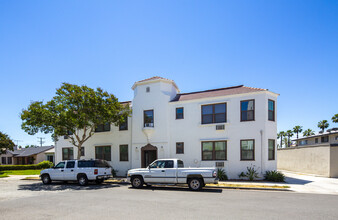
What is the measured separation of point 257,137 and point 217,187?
5317mm

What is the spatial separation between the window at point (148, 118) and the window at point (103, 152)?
16.1 feet

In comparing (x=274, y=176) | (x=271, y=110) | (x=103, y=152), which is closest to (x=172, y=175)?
(x=274, y=176)

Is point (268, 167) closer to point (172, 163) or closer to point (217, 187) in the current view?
point (217, 187)

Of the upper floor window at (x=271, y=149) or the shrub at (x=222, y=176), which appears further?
the upper floor window at (x=271, y=149)

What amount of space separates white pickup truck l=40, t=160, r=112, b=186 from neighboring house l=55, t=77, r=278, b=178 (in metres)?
4.91

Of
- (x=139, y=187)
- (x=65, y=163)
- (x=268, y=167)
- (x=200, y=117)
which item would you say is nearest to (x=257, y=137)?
(x=268, y=167)

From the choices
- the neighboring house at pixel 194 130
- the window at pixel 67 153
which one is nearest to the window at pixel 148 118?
the neighboring house at pixel 194 130

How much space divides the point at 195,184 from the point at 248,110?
7.54 meters

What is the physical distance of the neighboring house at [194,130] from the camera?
17281 mm

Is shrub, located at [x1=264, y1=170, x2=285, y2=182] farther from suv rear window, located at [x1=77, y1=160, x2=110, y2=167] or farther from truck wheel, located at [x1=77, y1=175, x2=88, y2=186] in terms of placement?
truck wheel, located at [x1=77, y1=175, x2=88, y2=186]

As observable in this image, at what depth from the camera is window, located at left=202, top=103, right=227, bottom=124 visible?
18.4 metres

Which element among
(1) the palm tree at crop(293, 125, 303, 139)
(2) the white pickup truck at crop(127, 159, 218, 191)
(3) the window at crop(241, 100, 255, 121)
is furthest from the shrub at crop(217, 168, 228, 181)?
(1) the palm tree at crop(293, 125, 303, 139)

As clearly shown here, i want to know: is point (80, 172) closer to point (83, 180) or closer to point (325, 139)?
point (83, 180)

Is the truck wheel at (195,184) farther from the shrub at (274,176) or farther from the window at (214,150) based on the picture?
the shrub at (274,176)
